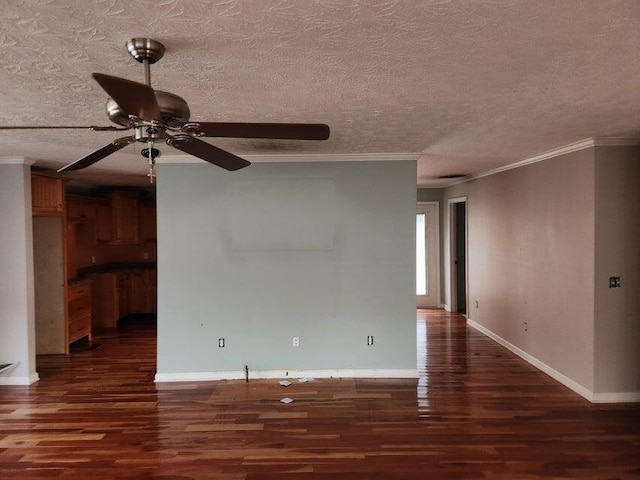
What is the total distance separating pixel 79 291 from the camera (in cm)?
614

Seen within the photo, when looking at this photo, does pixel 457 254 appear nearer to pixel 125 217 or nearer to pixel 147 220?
pixel 147 220

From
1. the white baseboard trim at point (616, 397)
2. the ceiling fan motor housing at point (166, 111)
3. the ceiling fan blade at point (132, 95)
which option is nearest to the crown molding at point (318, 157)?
the white baseboard trim at point (616, 397)

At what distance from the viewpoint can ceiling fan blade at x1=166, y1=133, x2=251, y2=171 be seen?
5.51 feet

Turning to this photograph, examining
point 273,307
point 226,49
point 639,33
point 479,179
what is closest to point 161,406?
point 273,307

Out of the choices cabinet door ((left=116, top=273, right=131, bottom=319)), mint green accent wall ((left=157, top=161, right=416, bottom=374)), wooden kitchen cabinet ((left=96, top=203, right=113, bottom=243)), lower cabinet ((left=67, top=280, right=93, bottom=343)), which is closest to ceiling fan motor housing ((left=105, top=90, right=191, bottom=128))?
mint green accent wall ((left=157, top=161, right=416, bottom=374))

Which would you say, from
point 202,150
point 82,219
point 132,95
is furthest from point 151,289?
point 132,95

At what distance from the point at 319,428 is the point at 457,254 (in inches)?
211

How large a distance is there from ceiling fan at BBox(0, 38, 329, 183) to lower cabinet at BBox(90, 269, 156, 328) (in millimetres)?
5688

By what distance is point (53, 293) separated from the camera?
5.66 m

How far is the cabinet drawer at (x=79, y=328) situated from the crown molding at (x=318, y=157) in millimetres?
2984

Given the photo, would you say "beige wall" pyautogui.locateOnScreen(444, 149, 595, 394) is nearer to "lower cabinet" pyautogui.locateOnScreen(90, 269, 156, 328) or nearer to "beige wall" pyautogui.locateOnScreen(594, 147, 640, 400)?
"beige wall" pyautogui.locateOnScreen(594, 147, 640, 400)

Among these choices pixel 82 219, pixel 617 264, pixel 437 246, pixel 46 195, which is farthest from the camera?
pixel 437 246

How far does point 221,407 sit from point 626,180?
13.5 feet

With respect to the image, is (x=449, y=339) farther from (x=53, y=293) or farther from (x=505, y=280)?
(x=53, y=293)
